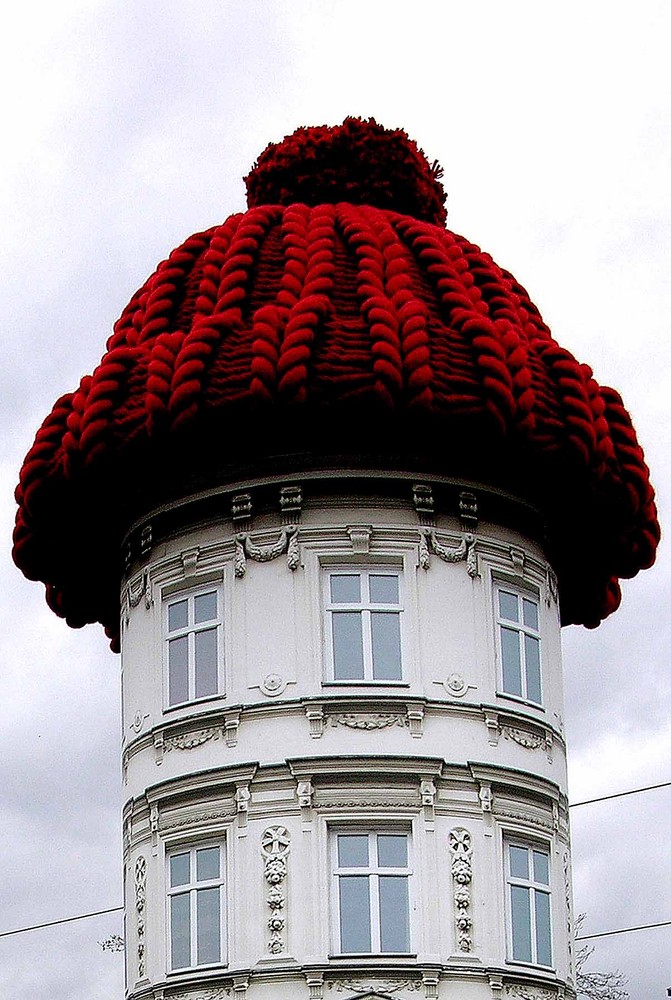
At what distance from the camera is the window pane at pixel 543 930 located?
33.1 metres

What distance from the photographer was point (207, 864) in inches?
1287

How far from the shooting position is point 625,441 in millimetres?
35656

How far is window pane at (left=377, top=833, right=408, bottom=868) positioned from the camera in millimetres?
32000

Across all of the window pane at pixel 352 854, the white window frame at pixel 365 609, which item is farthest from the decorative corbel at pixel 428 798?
the white window frame at pixel 365 609

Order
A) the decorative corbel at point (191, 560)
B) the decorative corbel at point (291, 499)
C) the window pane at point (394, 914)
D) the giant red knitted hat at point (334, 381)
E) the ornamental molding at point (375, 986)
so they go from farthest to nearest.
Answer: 1. the decorative corbel at point (191, 560)
2. the decorative corbel at point (291, 499)
3. the giant red knitted hat at point (334, 381)
4. the window pane at point (394, 914)
5. the ornamental molding at point (375, 986)

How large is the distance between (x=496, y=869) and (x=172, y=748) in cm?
540

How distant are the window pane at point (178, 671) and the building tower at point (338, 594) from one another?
0.16 ft

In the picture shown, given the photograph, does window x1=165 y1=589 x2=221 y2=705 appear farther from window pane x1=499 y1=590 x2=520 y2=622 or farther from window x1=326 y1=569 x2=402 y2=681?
window pane x1=499 y1=590 x2=520 y2=622

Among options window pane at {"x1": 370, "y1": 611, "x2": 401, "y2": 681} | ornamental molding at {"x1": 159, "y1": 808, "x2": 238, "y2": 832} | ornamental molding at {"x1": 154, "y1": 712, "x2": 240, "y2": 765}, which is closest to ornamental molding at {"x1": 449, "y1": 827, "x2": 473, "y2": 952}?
window pane at {"x1": 370, "y1": 611, "x2": 401, "y2": 681}

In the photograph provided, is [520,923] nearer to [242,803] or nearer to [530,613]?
[242,803]

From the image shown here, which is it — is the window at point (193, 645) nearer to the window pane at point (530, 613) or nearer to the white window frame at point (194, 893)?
the white window frame at point (194, 893)

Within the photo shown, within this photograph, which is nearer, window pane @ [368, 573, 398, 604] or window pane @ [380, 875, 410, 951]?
window pane @ [380, 875, 410, 951]

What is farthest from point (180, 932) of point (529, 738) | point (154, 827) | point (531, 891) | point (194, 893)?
point (529, 738)

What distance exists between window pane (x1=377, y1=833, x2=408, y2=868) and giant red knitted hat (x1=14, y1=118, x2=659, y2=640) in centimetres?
576
